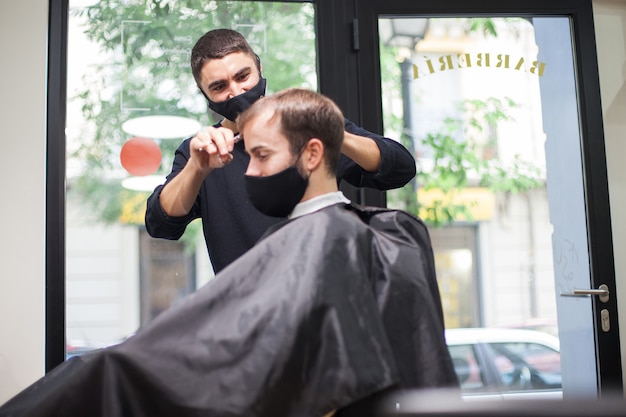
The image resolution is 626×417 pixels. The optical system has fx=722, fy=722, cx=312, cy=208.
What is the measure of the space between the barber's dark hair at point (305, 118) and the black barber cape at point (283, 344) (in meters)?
0.20

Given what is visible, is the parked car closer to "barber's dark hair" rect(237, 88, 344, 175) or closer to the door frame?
the door frame

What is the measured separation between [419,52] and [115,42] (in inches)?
58.2

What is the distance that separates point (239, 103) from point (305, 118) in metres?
0.42

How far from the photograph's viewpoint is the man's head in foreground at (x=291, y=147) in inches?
67.1

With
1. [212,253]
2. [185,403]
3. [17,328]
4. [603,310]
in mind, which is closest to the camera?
[185,403]

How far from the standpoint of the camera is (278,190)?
171 cm

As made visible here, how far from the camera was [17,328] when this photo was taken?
9.90 ft

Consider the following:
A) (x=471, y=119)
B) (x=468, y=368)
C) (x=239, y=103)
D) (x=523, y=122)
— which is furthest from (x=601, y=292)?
(x=239, y=103)

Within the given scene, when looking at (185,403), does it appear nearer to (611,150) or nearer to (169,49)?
(169,49)

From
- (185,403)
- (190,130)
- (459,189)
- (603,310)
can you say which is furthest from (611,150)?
(185,403)

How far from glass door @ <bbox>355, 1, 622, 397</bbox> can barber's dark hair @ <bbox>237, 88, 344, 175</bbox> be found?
5.28ft

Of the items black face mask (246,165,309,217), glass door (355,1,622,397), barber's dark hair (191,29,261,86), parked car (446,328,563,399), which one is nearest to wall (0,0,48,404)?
barber's dark hair (191,29,261,86)

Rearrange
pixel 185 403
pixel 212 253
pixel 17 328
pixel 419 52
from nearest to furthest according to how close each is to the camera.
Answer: pixel 185 403
pixel 212 253
pixel 17 328
pixel 419 52

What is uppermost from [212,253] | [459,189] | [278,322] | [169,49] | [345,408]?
[169,49]
